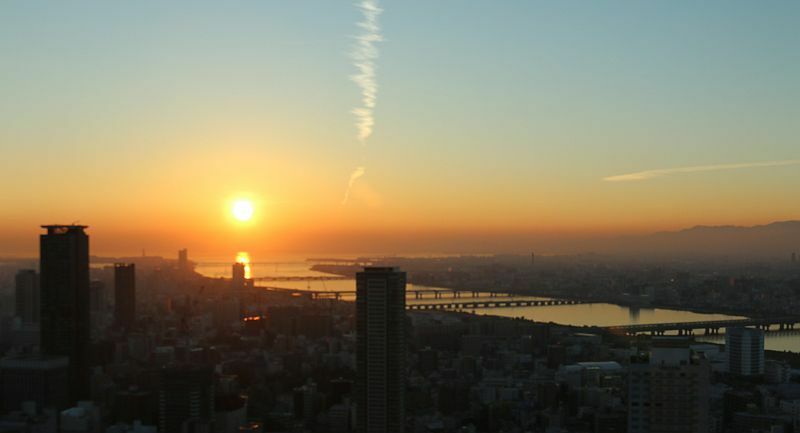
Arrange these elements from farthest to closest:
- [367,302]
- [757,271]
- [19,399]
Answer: [757,271] → [19,399] → [367,302]

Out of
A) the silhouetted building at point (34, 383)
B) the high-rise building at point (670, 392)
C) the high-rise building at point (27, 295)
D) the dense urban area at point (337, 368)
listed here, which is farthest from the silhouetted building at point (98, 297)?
the high-rise building at point (670, 392)

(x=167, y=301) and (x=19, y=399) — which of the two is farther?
(x=167, y=301)

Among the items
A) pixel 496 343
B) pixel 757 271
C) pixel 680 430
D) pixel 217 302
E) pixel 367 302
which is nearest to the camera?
pixel 680 430

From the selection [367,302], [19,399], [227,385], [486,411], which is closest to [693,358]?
[367,302]

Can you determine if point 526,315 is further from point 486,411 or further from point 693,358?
point 693,358

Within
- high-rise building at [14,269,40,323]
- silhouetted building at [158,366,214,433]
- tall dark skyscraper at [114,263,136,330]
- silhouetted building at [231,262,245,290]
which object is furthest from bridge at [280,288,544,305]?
silhouetted building at [158,366,214,433]

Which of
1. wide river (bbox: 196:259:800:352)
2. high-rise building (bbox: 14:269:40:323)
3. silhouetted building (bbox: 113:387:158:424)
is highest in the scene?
high-rise building (bbox: 14:269:40:323)

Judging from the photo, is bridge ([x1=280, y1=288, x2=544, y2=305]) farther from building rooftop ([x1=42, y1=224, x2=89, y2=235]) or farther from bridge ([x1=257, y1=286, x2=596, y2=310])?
building rooftop ([x1=42, y1=224, x2=89, y2=235])

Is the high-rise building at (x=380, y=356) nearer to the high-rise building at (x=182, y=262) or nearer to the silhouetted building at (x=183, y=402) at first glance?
the silhouetted building at (x=183, y=402)
